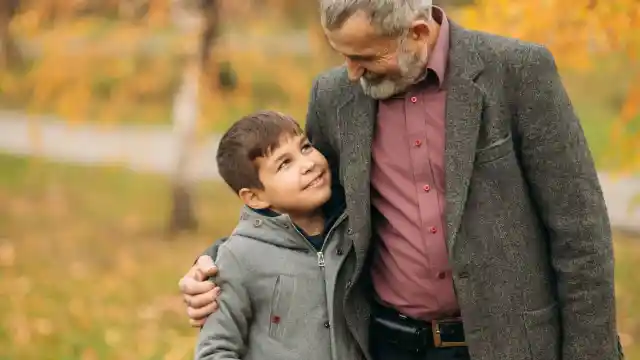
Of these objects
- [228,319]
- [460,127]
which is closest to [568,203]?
[460,127]

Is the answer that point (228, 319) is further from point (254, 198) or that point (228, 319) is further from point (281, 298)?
point (254, 198)

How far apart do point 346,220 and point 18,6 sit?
2707mm

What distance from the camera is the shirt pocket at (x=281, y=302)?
1.81 metres

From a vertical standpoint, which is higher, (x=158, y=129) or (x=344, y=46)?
(x=344, y=46)

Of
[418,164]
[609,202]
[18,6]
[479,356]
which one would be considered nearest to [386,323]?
[479,356]

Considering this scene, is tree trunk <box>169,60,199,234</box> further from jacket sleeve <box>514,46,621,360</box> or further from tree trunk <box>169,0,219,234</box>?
jacket sleeve <box>514,46,621,360</box>

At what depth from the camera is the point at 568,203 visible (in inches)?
63.0

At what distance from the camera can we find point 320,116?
1898 mm

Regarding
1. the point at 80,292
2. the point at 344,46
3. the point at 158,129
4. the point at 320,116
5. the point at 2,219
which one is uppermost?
the point at 344,46

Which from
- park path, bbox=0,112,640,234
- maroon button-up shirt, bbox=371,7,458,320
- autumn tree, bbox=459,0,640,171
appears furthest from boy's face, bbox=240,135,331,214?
park path, bbox=0,112,640,234

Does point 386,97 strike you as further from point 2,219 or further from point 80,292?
point 2,219

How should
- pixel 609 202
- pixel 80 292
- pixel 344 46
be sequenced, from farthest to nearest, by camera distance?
1. pixel 80 292
2. pixel 609 202
3. pixel 344 46

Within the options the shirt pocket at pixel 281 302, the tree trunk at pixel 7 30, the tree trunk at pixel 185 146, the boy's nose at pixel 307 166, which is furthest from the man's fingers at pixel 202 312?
the tree trunk at pixel 7 30

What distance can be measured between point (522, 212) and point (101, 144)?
110 inches
